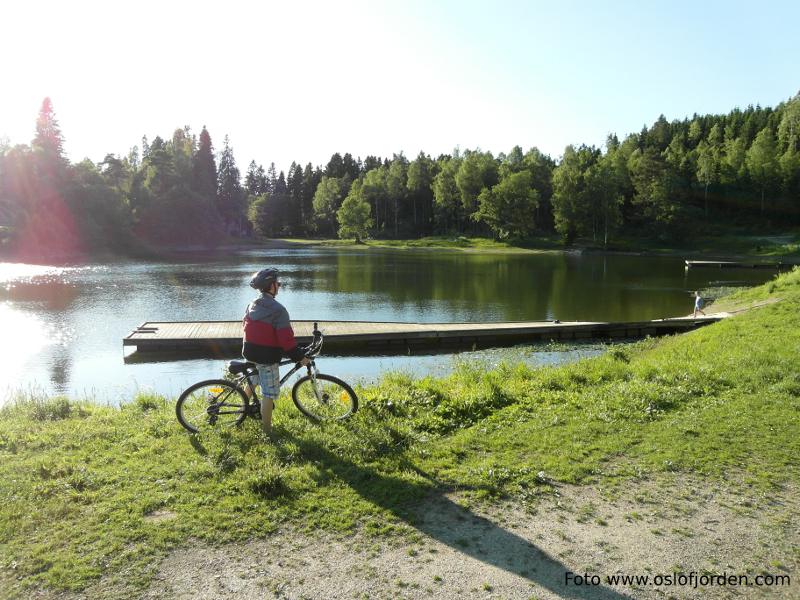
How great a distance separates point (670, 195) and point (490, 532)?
94.5m

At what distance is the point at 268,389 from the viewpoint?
675cm

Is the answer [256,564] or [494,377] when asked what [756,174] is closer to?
[494,377]

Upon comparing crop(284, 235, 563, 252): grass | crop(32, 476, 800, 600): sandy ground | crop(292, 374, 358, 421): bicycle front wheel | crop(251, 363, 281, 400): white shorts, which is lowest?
crop(32, 476, 800, 600): sandy ground

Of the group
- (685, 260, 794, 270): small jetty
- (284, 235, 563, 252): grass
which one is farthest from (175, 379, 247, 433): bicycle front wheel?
(284, 235, 563, 252): grass

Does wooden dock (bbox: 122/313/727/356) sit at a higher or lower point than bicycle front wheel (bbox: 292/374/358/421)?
lower

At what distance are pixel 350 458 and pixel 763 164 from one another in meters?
103

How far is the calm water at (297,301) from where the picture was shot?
1794 cm

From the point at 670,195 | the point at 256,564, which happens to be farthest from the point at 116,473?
the point at 670,195

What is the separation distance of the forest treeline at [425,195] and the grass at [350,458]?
2807 inches

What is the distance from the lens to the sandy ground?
3.81m

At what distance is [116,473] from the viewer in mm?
5754

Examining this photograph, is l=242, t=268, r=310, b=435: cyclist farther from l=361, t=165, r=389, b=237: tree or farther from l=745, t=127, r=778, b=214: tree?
l=361, t=165, r=389, b=237: tree

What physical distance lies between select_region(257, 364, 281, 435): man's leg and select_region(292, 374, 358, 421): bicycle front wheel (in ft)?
2.36

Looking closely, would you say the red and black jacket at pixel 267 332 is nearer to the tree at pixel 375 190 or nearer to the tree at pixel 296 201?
the tree at pixel 375 190
